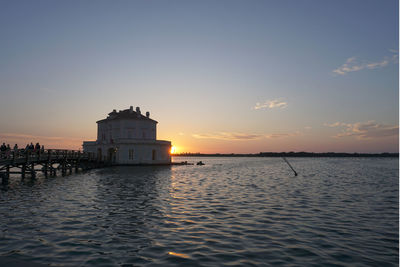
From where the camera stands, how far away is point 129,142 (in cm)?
6203

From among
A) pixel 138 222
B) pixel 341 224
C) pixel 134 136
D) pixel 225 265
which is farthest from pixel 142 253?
pixel 134 136

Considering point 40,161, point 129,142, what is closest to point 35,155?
point 40,161

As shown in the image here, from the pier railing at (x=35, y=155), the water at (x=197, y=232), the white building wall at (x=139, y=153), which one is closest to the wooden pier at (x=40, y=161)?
the pier railing at (x=35, y=155)

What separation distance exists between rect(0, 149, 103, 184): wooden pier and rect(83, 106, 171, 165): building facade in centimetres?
658

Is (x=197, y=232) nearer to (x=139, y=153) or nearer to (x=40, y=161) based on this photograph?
(x=40, y=161)

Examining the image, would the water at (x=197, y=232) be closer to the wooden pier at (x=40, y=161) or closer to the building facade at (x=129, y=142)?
the wooden pier at (x=40, y=161)

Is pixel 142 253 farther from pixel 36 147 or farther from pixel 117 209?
pixel 36 147

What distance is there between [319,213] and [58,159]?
3594 cm

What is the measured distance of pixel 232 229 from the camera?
10.9m

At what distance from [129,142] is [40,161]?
2756 centimetres

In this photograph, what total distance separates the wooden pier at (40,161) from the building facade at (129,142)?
6580 millimetres

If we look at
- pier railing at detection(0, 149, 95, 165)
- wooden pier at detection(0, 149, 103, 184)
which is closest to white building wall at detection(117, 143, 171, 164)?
wooden pier at detection(0, 149, 103, 184)

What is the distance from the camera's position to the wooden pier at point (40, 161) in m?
27.7

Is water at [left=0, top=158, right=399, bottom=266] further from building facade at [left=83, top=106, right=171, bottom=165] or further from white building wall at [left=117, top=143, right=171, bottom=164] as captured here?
building facade at [left=83, top=106, right=171, bottom=165]
